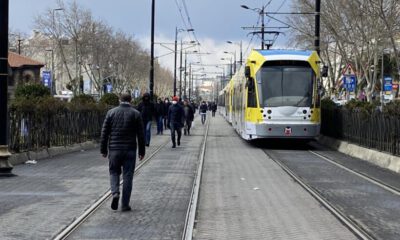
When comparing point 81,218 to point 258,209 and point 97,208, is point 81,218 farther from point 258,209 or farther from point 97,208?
point 258,209

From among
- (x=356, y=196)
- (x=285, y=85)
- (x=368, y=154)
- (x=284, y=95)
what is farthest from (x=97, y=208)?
(x=285, y=85)

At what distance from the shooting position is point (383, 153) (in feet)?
57.9

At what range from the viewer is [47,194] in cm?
1147

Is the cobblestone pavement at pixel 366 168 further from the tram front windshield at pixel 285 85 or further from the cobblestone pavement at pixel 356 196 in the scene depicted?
the tram front windshield at pixel 285 85

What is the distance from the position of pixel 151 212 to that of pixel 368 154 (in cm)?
1081

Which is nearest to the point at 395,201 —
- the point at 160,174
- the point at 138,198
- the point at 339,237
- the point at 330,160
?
the point at 339,237

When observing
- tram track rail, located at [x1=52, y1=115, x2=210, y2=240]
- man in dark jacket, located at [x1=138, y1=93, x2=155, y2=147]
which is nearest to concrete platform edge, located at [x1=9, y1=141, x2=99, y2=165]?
man in dark jacket, located at [x1=138, y1=93, x2=155, y2=147]

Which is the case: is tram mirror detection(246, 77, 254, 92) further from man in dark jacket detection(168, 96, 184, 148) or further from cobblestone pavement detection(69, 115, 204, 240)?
cobblestone pavement detection(69, 115, 204, 240)

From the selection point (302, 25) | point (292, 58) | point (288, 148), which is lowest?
point (288, 148)

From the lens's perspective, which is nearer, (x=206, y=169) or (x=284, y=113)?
(x=206, y=169)

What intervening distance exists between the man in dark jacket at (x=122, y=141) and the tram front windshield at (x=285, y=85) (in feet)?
42.9

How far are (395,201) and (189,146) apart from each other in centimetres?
1396

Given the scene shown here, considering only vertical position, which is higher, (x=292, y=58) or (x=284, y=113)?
(x=292, y=58)

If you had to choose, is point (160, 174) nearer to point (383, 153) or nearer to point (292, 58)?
point (383, 153)
